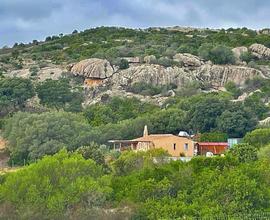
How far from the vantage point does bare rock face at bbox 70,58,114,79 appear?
89.9m

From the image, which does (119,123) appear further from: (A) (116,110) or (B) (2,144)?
(B) (2,144)

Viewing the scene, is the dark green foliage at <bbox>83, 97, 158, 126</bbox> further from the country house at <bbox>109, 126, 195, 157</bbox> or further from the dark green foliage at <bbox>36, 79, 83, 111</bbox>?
the country house at <bbox>109, 126, 195, 157</bbox>

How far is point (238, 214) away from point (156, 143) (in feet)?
86.1

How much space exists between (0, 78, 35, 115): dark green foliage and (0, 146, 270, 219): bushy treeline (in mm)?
40046

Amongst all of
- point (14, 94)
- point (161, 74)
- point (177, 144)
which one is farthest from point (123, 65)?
point (177, 144)

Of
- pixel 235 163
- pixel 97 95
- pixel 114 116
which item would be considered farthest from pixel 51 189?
pixel 97 95

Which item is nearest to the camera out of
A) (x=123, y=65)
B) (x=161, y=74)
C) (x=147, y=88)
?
(x=147, y=88)

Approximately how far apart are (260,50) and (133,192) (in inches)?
2636

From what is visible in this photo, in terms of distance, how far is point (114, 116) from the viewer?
243 ft

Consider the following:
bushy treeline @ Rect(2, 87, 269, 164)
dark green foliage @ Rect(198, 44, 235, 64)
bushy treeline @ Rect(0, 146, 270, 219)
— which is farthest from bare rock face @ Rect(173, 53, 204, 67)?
bushy treeline @ Rect(0, 146, 270, 219)

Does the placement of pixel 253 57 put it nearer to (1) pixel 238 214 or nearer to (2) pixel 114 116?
(2) pixel 114 116

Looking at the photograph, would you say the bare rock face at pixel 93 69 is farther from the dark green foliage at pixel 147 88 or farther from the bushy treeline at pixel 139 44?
the dark green foliage at pixel 147 88

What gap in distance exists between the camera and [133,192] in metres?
37.2

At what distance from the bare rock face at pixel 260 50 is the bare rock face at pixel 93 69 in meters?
21.0
